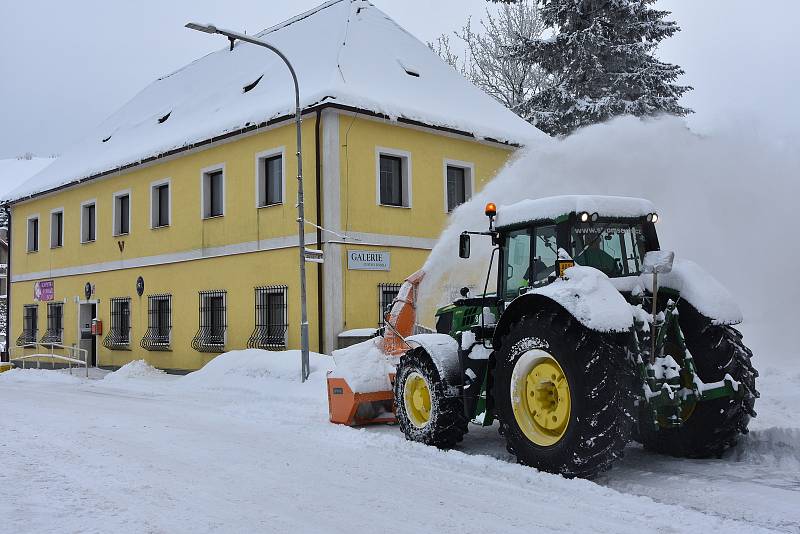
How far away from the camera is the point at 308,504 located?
5.62 m

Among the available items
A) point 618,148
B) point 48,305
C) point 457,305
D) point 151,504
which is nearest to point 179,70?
point 48,305

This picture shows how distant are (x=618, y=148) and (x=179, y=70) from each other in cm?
1992

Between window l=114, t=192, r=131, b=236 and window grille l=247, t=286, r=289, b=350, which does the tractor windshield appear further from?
window l=114, t=192, r=131, b=236

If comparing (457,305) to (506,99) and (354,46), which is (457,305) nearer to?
(354,46)

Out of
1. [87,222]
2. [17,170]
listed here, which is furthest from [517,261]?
[17,170]

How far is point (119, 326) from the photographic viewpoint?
22078 mm

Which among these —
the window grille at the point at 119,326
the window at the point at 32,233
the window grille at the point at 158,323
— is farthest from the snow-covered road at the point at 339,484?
the window at the point at 32,233

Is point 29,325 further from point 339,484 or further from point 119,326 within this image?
point 339,484

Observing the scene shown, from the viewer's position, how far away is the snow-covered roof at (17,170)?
220ft

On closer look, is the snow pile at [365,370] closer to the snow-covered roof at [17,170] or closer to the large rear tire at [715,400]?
the large rear tire at [715,400]

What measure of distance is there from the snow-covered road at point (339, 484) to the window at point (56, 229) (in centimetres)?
1687

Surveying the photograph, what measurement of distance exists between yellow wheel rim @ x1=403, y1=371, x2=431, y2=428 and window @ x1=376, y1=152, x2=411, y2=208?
968 centimetres

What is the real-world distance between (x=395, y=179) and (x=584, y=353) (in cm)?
1216

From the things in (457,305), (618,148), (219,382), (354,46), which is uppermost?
(354,46)
